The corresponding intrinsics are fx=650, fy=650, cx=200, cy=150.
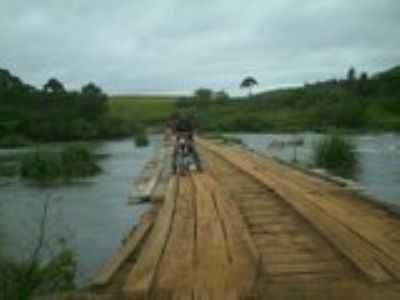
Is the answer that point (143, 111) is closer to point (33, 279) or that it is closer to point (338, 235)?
point (338, 235)

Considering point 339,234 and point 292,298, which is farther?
point 339,234

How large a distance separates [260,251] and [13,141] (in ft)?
191

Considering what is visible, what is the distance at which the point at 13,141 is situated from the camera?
62000 millimetres

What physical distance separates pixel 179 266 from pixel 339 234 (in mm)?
2286

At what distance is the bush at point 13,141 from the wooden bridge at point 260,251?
5201cm

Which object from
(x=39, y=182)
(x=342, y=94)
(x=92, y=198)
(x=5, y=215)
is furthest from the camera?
(x=342, y=94)

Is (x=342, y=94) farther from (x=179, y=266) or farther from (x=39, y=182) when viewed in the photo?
(x=179, y=266)

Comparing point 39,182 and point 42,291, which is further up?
point 42,291

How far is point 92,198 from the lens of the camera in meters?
20.4

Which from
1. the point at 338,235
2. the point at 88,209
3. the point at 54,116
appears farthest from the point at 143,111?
the point at 338,235

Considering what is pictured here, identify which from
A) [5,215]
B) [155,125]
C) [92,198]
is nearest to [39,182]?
[92,198]

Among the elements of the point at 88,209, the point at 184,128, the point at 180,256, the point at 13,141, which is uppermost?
the point at 184,128

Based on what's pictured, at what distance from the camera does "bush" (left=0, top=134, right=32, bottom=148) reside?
61.1 m

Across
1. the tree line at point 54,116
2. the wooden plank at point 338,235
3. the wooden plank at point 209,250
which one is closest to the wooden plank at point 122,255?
the wooden plank at point 209,250
